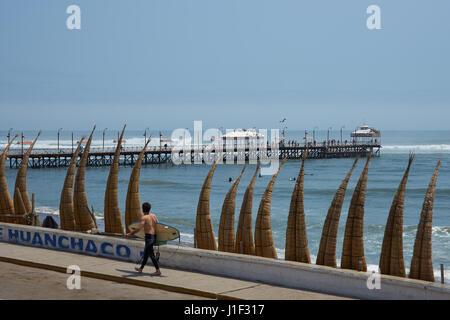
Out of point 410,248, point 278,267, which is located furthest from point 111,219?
point 410,248

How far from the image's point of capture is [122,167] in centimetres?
7875

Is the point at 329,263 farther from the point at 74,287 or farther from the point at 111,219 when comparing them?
the point at 111,219

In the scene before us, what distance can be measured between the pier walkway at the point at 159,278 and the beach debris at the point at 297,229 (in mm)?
2294

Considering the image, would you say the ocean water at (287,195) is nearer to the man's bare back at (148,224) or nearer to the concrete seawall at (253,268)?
the concrete seawall at (253,268)

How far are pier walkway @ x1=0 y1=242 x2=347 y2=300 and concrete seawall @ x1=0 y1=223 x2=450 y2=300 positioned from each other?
0.17m

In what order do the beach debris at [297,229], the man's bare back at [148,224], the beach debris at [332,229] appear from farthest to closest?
the beach debris at [297,229] → the beach debris at [332,229] → the man's bare back at [148,224]

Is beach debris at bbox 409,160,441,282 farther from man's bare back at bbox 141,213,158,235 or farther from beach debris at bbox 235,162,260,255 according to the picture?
man's bare back at bbox 141,213,158,235

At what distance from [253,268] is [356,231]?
2.21 m

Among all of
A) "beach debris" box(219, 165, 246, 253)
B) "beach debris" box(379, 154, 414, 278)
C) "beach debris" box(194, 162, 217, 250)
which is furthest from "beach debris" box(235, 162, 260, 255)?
"beach debris" box(379, 154, 414, 278)

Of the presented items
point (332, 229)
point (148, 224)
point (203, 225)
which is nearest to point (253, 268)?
point (148, 224)

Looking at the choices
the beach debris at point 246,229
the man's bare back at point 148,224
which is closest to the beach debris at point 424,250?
the beach debris at point 246,229

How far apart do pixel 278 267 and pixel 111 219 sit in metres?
6.67

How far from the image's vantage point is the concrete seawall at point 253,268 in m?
8.02

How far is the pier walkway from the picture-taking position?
846 centimetres
